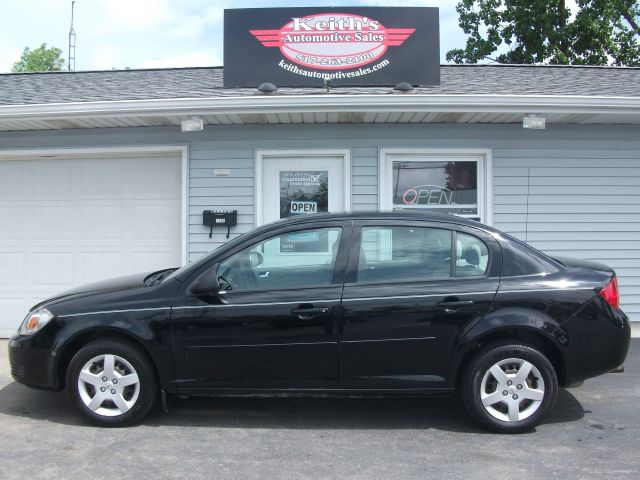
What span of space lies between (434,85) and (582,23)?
13.7m

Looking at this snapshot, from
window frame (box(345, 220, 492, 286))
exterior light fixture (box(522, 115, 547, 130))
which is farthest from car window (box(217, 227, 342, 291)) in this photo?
exterior light fixture (box(522, 115, 547, 130))

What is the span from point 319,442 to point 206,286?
1.36 m

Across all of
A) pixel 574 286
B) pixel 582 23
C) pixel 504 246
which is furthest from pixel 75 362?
pixel 582 23

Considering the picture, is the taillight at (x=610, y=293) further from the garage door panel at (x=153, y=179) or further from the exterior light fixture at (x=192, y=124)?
the garage door panel at (x=153, y=179)

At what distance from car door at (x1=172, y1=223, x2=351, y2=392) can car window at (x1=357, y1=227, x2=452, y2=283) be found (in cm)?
23

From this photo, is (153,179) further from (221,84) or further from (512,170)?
(512,170)

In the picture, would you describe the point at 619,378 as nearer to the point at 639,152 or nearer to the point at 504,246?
the point at 504,246

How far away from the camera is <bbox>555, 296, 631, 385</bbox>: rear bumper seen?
4207mm

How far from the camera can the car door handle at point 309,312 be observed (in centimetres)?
421

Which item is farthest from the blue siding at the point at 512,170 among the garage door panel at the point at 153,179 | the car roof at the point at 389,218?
the car roof at the point at 389,218

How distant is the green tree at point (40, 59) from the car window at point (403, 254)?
41331 millimetres

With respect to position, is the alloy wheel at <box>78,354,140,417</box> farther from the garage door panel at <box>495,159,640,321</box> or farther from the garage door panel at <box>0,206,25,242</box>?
the garage door panel at <box>495,159,640,321</box>

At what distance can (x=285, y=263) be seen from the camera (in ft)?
14.8

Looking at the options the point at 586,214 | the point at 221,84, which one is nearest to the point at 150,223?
the point at 221,84
